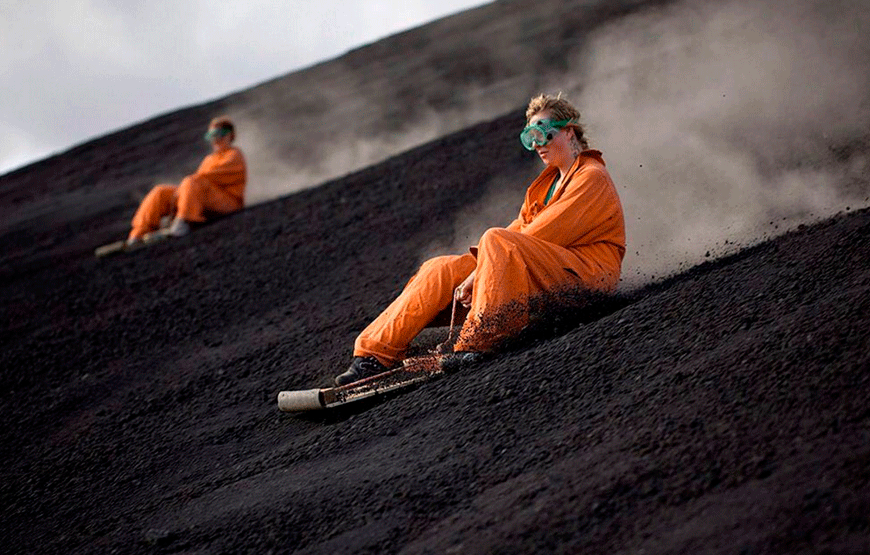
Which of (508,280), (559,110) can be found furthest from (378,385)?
(559,110)

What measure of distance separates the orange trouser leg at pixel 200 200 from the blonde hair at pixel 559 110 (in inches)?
271

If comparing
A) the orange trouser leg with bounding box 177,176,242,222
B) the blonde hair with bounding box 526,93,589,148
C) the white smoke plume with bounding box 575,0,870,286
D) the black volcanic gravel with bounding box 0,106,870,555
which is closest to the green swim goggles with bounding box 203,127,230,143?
the orange trouser leg with bounding box 177,176,242,222

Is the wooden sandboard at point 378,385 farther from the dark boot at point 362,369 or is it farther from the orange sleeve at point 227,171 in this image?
the orange sleeve at point 227,171

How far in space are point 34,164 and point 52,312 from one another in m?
12.5

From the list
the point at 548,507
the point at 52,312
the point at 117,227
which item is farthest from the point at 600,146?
the point at 117,227

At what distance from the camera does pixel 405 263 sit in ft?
28.8

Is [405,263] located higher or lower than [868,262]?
higher

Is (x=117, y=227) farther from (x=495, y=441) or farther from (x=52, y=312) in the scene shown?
(x=495, y=441)

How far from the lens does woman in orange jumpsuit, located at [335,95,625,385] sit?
209 inches

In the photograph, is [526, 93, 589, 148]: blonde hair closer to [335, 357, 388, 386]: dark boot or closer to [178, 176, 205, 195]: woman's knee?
[335, 357, 388, 386]: dark boot

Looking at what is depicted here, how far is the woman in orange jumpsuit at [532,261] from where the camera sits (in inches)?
209

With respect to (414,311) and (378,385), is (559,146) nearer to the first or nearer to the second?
(414,311)

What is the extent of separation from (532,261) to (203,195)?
7.54m

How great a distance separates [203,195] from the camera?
39.9ft
